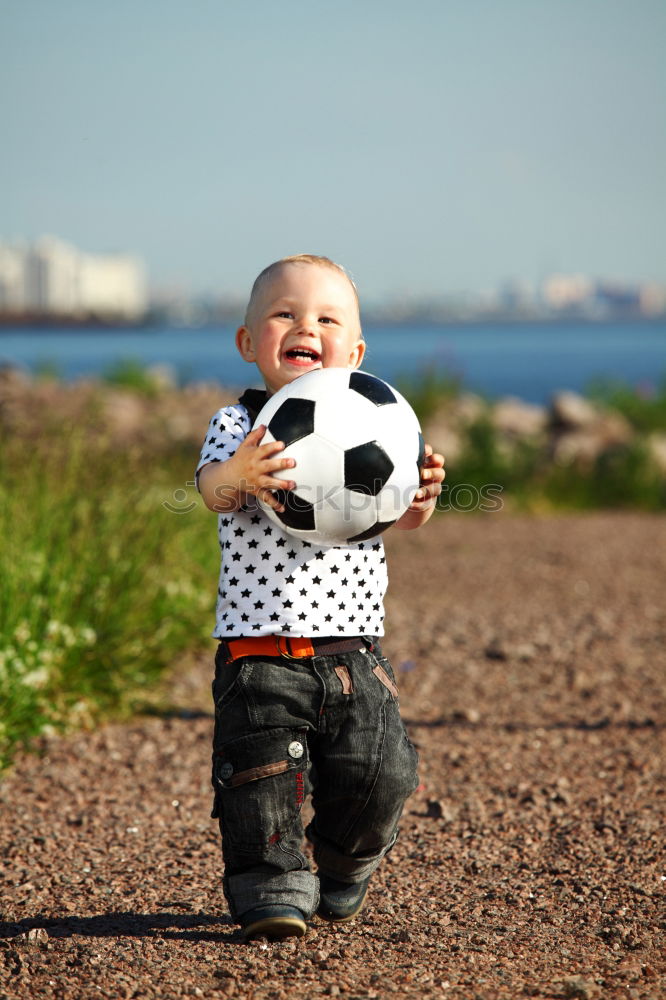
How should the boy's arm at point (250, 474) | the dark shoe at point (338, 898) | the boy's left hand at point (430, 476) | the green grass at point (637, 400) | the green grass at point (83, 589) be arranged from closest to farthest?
the boy's arm at point (250, 474) < the boy's left hand at point (430, 476) < the dark shoe at point (338, 898) < the green grass at point (83, 589) < the green grass at point (637, 400)

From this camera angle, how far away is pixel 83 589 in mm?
5070

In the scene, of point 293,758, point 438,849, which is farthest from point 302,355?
point 438,849

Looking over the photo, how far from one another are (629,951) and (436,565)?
610cm

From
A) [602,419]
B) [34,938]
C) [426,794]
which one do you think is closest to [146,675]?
[426,794]

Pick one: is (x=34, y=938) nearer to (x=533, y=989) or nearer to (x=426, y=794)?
(x=533, y=989)

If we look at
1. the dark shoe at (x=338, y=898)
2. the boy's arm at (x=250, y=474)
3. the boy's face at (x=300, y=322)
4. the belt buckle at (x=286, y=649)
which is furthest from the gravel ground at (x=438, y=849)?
the boy's face at (x=300, y=322)

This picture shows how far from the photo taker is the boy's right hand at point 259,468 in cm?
256

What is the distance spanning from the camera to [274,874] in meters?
2.78

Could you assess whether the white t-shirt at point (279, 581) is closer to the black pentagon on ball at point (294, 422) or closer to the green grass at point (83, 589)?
the black pentagon on ball at point (294, 422)

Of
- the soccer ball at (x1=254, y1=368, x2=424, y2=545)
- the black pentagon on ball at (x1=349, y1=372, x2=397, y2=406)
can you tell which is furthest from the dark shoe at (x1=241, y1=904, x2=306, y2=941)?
the black pentagon on ball at (x1=349, y1=372, x2=397, y2=406)

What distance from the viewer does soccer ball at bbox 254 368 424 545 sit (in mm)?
2594

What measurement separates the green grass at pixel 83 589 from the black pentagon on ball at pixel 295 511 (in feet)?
6.81

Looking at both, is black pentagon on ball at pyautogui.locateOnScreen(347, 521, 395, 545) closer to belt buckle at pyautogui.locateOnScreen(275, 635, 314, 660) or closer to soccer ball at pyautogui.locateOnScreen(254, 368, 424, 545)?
soccer ball at pyautogui.locateOnScreen(254, 368, 424, 545)

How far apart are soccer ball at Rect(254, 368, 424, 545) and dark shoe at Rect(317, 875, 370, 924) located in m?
1.00
